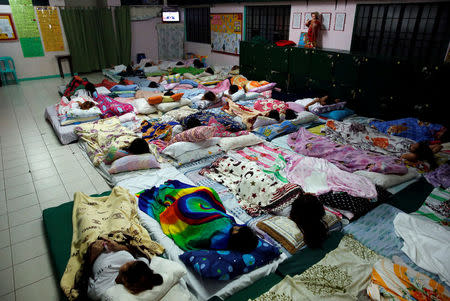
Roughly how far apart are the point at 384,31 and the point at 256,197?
13.2 feet

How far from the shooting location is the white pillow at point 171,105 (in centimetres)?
520

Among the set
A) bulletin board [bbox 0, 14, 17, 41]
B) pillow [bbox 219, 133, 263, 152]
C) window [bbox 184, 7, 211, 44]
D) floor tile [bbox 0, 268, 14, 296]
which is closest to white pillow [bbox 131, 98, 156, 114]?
pillow [bbox 219, 133, 263, 152]

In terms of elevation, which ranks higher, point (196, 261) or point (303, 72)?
point (303, 72)

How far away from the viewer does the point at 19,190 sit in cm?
333

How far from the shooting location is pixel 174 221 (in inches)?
91.4

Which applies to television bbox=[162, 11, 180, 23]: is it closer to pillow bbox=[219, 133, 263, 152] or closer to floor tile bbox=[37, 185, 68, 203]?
pillow bbox=[219, 133, 263, 152]

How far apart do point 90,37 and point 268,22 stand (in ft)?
18.9

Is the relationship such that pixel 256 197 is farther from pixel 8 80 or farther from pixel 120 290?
pixel 8 80

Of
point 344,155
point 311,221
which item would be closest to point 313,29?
point 344,155

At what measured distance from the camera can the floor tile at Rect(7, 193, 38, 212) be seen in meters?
3.05

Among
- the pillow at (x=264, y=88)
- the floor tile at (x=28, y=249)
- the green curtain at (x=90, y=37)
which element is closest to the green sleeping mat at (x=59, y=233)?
the floor tile at (x=28, y=249)

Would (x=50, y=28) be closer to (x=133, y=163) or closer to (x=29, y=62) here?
(x=29, y=62)

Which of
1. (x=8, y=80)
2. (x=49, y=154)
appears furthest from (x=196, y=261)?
(x=8, y=80)

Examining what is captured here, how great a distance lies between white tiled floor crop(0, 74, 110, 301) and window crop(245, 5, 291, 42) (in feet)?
17.0
